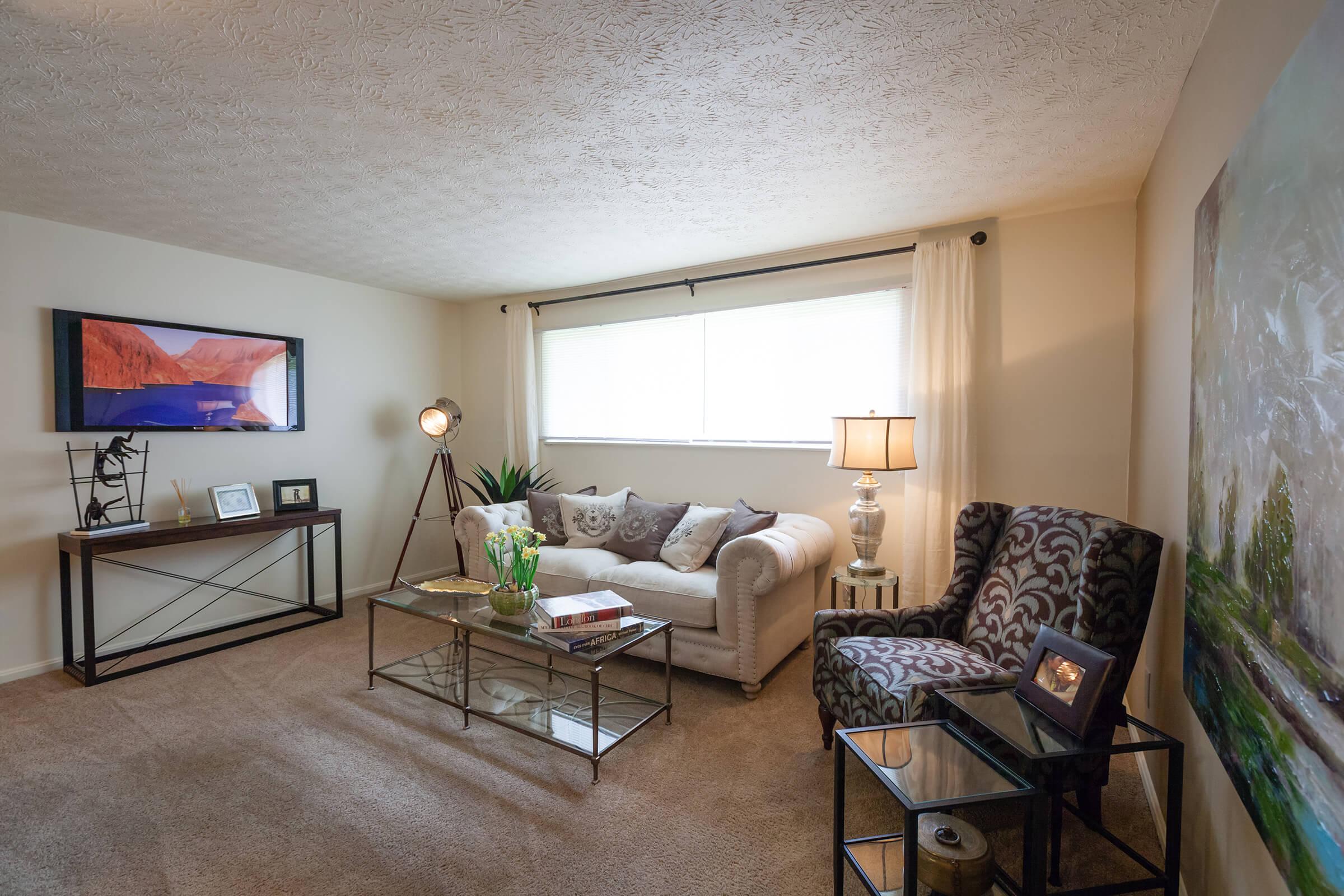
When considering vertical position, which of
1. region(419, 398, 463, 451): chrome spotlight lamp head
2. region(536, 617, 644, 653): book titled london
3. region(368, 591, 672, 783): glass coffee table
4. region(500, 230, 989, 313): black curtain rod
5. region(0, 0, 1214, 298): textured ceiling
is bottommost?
region(368, 591, 672, 783): glass coffee table

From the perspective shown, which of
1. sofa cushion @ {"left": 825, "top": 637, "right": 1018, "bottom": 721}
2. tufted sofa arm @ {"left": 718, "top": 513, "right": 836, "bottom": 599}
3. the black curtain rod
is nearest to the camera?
sofa cushion @ {"left": 825, "top": 637, "right": 1018, "bottom": 721}

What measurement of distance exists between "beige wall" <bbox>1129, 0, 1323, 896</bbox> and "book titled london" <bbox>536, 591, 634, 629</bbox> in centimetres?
179

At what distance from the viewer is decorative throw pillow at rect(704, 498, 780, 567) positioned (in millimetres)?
3338

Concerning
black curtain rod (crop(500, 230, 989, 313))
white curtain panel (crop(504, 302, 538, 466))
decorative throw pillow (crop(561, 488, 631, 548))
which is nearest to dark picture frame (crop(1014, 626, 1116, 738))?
black curtain rod (crop(500, 230, 989, 313))

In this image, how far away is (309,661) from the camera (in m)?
3.32

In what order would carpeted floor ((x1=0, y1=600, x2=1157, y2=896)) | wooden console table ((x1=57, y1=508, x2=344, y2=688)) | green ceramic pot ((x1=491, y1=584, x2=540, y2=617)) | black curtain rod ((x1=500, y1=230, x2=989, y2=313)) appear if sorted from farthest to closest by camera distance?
1. black curtain rod ((x1=500, y1=230, x2=989, y2=313))
2. wooden console table ((x1=57, y1=508, x2=344, y2=688))
3. green ceramic pot ((x1=491, y1=584, x2=540, y2=617))
4. carpeted floor ((x1=0, y1=600, x2=1157, y2=896))

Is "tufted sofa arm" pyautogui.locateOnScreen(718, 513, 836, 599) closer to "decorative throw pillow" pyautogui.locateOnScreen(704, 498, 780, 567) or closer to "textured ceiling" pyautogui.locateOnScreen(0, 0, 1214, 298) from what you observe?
"decorative throw pillow" pyautogui.locateOnScreen(704, 498, 780, 567)

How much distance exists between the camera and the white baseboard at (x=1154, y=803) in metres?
1.68

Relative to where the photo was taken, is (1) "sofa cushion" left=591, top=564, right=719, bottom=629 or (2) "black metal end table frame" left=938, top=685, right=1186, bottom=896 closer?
(2) "black metal end table frame" left=938, top=685, right=1186, bottom=896

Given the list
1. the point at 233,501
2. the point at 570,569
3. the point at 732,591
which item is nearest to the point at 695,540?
the point at 732,591

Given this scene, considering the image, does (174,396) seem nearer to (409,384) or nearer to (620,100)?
(409,384)

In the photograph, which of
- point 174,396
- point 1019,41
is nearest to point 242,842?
point 174,396

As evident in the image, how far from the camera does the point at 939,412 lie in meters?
3.23

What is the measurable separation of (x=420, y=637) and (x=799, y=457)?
8.27 ft
